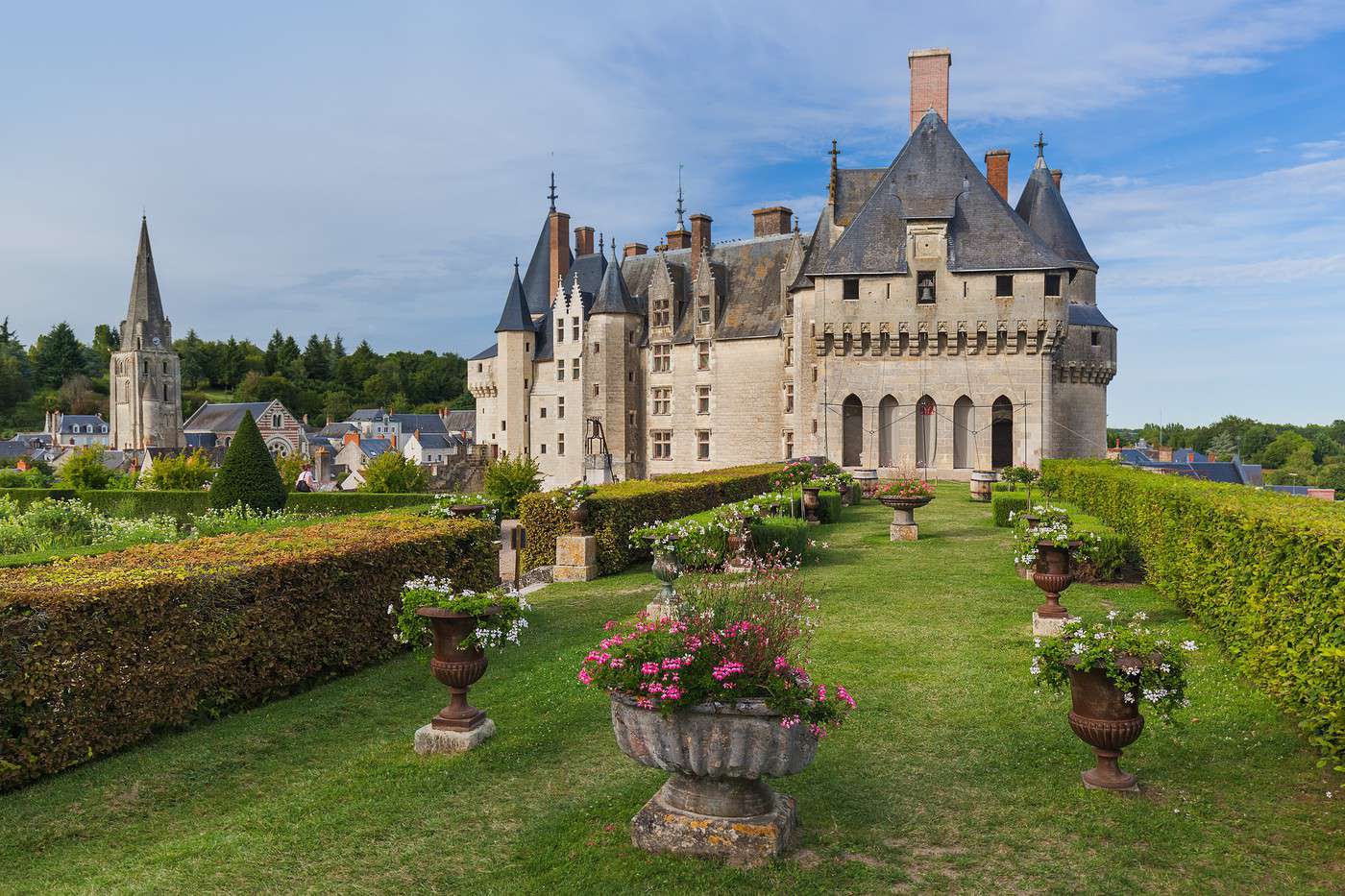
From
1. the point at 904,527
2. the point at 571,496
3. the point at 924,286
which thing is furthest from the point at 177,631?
the point at 924,286

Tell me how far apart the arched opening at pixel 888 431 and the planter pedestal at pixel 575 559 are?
22121mm

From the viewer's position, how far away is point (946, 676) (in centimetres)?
915

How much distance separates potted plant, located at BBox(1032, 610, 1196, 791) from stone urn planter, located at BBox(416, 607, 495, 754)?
4496 mm

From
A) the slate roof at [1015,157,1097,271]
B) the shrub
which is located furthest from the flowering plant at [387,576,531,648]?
the slate roof at [1015,157,1097,271]

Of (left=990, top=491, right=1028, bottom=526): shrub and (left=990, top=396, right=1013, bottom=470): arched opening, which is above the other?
(left=990, top=396, right=1013, bottom=470): arched opening

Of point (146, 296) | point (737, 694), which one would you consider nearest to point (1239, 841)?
point (737, 694)

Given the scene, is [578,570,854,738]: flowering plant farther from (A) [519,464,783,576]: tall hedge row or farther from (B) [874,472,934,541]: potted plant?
(B) [874,472,934,541]: potted plant

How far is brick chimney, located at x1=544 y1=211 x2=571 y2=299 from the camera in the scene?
52.1 m

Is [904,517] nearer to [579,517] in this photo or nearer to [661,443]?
[579,517]

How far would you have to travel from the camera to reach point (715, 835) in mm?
5375

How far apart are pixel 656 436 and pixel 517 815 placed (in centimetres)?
4177

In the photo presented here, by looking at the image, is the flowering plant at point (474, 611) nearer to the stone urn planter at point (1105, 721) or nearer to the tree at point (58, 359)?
the stone urn planter at point (1105, 721)

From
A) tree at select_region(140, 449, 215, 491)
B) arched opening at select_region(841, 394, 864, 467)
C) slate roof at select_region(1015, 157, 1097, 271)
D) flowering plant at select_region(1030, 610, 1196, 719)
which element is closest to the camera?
flowering plant at select_region(1030, 610, 1196, 719)

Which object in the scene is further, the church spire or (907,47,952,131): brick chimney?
the church spire
